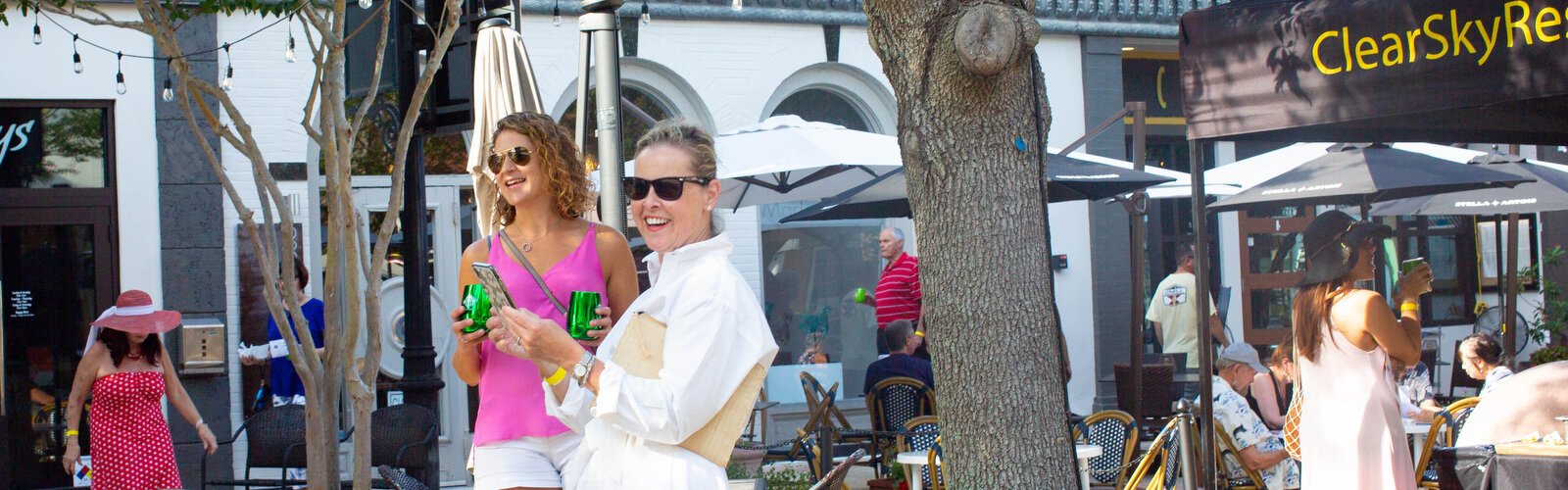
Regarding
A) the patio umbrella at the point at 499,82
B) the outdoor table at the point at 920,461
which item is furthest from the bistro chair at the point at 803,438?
the patio umbrella at the point at 499,82

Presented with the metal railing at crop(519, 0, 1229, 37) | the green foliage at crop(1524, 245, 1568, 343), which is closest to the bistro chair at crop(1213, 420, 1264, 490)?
the metal railing at crop(519, 0, 1229, 37)

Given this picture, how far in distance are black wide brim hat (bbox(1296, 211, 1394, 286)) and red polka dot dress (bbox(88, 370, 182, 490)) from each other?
5.80m

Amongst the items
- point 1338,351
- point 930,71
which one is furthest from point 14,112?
point 1338,351

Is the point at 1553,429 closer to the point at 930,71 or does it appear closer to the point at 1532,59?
the point at 1532,59

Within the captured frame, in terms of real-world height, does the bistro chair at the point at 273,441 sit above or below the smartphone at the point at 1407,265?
below

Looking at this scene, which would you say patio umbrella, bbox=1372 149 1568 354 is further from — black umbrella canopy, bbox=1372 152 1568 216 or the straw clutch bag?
the straw clutch bag

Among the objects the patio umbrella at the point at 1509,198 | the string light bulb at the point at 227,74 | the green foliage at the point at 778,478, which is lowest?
the green foliage at the point at 778,478

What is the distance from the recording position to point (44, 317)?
10.8 metres

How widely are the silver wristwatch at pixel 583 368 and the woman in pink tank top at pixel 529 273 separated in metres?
0.64

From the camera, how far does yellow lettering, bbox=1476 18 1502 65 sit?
455 centimetres

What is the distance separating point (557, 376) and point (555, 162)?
922 mm

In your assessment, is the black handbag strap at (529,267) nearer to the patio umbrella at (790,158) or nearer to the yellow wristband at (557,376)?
the yellow wristband at (557,376)

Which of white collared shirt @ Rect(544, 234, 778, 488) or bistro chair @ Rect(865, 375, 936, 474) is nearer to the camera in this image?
white collared shirt @ Rect(544, 234, 778, 488)

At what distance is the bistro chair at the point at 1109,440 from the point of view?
7324 millimetres
